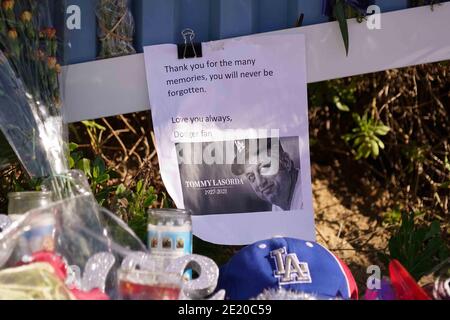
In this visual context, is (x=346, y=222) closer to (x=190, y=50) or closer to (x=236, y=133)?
(x=236, y=133)

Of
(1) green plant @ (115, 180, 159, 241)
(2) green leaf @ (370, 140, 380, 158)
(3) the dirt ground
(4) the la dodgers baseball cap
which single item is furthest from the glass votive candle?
(2) green leaf @ (370, 140, 380, 158)

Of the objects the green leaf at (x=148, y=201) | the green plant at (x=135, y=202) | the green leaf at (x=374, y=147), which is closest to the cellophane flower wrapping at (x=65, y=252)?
the green plant at (x=135, y=202)

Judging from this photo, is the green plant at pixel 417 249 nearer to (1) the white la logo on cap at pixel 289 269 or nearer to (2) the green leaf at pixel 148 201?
(1) the white la logo on cap at pixel 289 269

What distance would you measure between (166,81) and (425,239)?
99 cm

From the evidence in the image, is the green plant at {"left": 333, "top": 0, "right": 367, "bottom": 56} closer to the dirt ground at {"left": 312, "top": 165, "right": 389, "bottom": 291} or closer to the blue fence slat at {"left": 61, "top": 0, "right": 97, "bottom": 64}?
the blue fence slat at {"left": 61, "top": 0, "right": 97, "bottom": 64}

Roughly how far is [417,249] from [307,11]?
2.79 ft

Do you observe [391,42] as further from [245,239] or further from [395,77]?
[395,77]

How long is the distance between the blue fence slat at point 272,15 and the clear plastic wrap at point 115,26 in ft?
1.42

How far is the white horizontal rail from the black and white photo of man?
273 mm

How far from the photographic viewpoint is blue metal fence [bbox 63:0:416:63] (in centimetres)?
244

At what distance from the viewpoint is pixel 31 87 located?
218 cm

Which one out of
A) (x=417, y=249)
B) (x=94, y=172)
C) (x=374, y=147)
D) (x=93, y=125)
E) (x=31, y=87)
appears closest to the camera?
(x=31, y=87)

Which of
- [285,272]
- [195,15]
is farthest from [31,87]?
[285,272]

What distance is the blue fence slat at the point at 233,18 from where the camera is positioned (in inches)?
96.0
